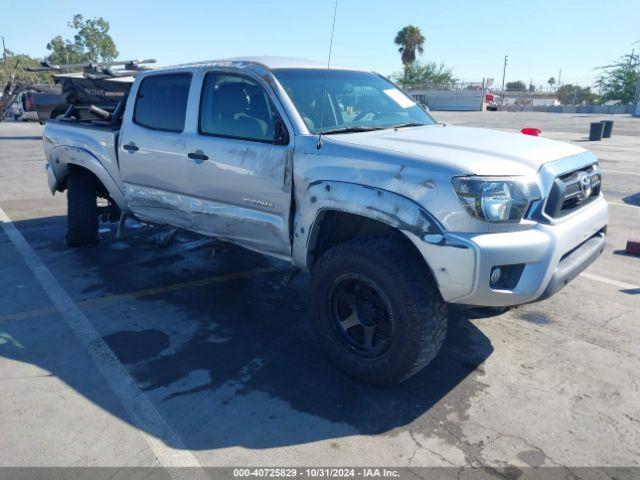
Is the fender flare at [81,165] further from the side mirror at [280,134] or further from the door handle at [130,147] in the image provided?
the side mirror at [280,134]

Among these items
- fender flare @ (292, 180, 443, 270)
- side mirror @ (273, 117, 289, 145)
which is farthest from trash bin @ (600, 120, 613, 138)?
fender flare @ (292, 180, 443, 270)

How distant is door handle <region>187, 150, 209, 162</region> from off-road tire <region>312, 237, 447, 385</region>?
1.48 metres

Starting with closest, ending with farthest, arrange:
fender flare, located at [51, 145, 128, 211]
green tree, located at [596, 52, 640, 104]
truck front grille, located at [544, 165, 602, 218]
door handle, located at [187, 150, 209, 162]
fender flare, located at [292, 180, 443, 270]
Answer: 1. fender flare, located at [292, 180, 443, 270]
2. truck front grille, located at [544, 165, 602, 218]
3. door handle, located at [187, 150, 209, 162]
4. fender flare, located at [51, 145, 128, 211]
5. green tree, located at [596, 52, 640, 104]

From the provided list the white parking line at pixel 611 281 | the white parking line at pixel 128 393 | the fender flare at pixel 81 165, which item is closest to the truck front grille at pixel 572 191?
the white parking line at pixel 611 281

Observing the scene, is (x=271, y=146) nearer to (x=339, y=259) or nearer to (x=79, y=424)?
(x=339, y=259)

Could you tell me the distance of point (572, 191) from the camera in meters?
3.36

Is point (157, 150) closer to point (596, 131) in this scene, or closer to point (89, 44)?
point (596, 131)

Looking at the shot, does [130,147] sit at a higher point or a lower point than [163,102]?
lower

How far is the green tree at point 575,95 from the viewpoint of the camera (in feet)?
254

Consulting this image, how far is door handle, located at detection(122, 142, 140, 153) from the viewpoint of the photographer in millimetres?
4918

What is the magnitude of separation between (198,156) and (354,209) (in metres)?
1.66

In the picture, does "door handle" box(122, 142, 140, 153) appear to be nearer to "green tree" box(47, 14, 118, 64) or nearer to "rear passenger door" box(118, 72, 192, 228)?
"rear passenger door" box(118, 72, 192, 228)

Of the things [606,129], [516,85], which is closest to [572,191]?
[606,129]

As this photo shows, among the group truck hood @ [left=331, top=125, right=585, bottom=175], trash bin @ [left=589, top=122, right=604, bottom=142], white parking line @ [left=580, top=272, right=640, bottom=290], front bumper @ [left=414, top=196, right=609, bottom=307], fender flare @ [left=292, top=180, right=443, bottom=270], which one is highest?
trash bin @ [left=589, top=122, right=604, bottom=142]
